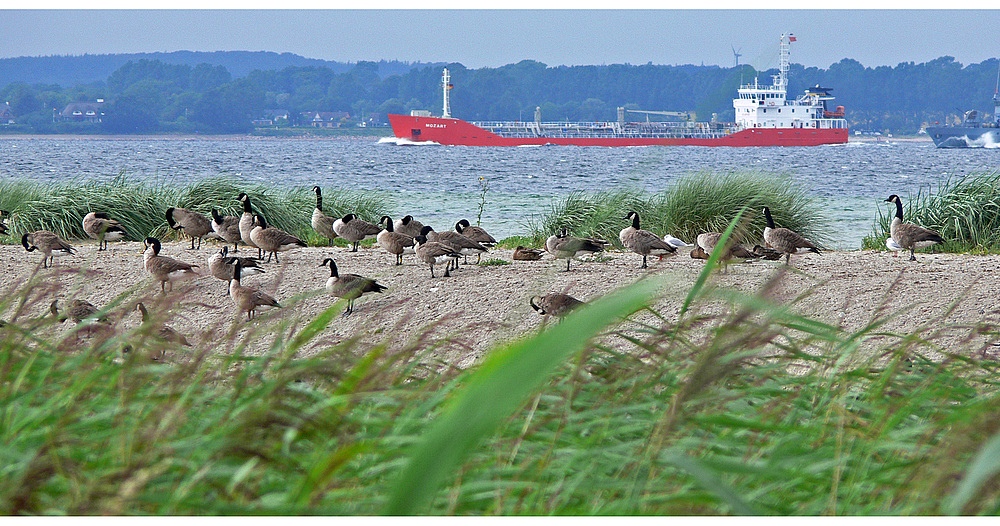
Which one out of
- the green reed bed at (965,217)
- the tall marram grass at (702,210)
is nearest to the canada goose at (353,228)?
the tall marram grass at (702,210)

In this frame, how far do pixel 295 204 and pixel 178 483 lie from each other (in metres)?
11.7

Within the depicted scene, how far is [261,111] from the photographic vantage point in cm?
10381

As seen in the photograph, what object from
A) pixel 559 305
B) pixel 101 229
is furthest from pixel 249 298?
pixel 101 229

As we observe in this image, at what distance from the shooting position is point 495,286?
6.86 m

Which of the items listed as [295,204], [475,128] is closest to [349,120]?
[475,128]

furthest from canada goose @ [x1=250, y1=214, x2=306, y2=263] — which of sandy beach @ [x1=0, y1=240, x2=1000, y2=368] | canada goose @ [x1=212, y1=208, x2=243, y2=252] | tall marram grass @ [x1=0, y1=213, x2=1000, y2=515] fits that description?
tall marram grass @ [x1=0, y1=213, x2=1000, y2=515]

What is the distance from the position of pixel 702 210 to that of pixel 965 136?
78525 millimetres

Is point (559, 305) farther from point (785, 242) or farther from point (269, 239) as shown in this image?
point (269, 239)

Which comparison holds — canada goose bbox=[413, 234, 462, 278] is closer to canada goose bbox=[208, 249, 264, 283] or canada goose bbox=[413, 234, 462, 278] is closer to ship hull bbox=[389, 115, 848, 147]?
canada goose bbox=[208, 249, 264, 283]

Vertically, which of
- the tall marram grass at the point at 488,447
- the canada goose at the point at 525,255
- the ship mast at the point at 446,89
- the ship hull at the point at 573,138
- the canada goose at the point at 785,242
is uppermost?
the ship mast at the point at 446,89

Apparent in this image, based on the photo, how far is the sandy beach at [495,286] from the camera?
18.6 ft

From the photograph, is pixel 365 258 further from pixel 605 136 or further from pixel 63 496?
pixel 605 136

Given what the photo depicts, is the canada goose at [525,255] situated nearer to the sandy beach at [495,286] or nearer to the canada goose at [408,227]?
the sandy beach at [495,286]

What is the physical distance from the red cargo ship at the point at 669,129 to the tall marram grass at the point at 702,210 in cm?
5209
